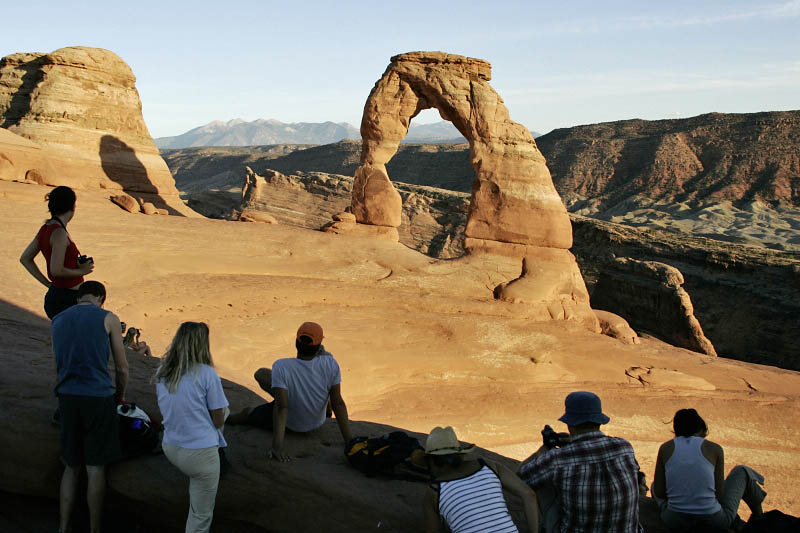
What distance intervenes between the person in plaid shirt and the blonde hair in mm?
2087

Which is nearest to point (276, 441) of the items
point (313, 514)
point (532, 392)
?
point (313, 514)

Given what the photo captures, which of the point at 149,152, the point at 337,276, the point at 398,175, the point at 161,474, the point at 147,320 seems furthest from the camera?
the point at 398,175

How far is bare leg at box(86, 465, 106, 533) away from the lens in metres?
3.87

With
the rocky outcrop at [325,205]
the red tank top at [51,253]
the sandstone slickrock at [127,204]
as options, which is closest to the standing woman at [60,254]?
the red tank top at [51,253]

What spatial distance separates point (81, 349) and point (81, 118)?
1437cm

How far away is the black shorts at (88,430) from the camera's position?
3.83 metres

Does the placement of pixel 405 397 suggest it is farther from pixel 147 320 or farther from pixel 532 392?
pixel 147 320

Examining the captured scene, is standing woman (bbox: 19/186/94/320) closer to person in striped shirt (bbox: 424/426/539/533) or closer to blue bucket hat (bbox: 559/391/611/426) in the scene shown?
person in striped shirt (bbox: 424/426/539/533)

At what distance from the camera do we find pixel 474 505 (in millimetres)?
3191

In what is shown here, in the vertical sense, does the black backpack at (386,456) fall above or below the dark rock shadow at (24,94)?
below

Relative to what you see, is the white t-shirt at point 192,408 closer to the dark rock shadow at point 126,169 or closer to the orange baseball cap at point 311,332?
the orange baseball cap at point 311,332

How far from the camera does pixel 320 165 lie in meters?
73.8

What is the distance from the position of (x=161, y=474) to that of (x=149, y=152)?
1543cm

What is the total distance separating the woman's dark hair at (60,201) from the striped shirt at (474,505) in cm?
341
